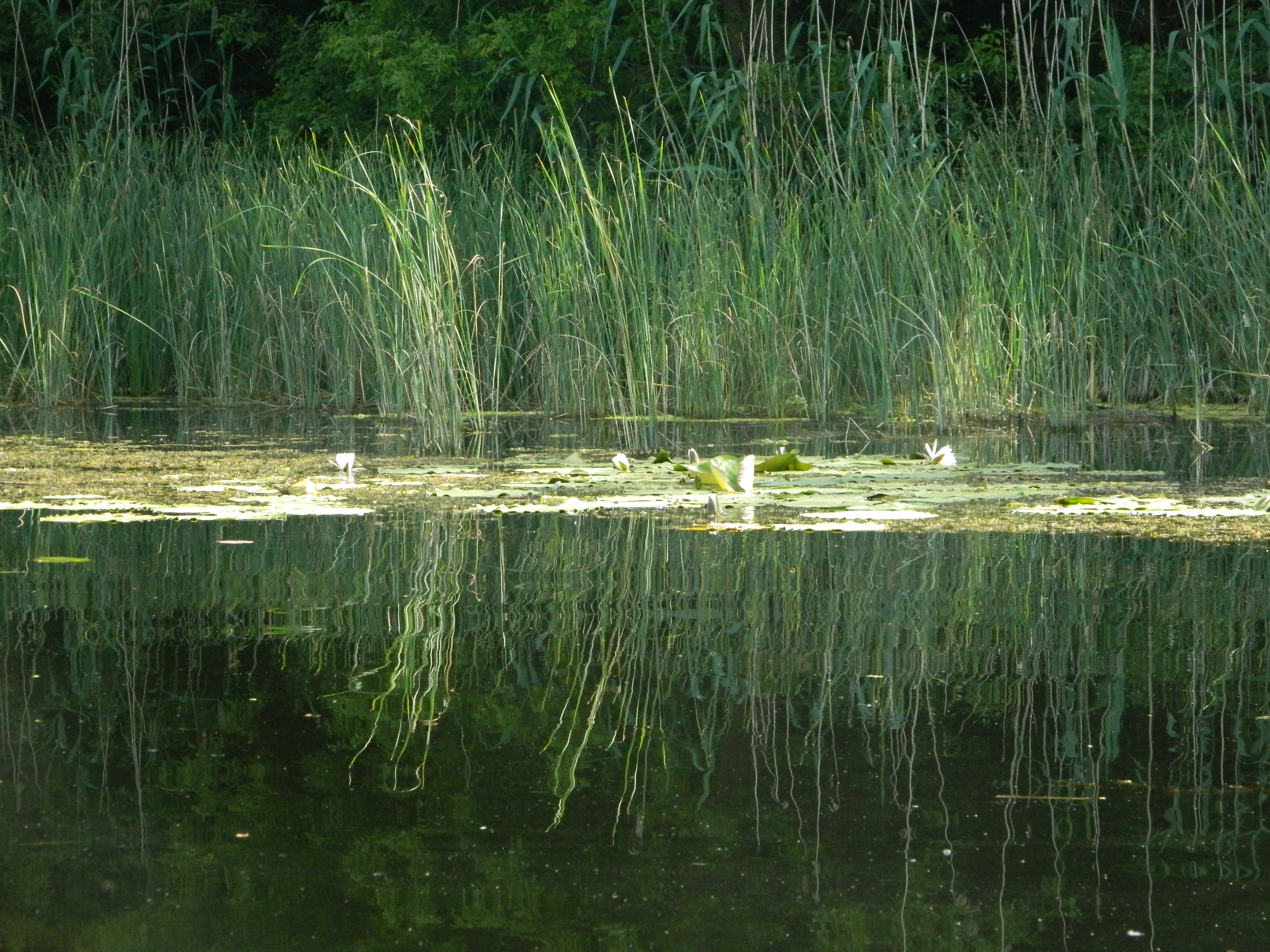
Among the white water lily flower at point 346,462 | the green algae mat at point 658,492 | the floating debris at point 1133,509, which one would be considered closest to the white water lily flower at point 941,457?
the green algae mat at point 658,492

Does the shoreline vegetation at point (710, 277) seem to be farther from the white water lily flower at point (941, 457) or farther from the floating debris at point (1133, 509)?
the floating debris at point (1133, 509)

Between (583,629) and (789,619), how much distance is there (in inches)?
11.4

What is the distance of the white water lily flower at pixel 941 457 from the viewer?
4.16 meters

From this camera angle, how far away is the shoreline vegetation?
534 cm

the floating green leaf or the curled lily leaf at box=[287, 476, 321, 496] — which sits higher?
the floating green leaf

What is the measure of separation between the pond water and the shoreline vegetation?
2.33 meters

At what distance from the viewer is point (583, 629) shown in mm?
2221

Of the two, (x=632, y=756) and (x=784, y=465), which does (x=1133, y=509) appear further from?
(x=632, y=756)

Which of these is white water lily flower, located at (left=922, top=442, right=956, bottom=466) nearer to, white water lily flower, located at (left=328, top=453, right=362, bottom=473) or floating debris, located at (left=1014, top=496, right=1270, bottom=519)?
floating debris, located at (left=1014, top=496, right=1270, bottom=519)

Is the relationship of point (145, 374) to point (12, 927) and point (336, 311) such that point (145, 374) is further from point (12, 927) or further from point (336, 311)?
point (12, 927)

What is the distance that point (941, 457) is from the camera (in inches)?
165

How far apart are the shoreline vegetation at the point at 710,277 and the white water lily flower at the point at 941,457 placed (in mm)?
992

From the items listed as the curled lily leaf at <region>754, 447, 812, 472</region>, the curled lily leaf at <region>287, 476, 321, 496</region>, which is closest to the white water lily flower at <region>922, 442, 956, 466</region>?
the curled lily leaf at <region>754, 447, 812, 472</region>

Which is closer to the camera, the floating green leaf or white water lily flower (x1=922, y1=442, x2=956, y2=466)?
the floating green leaf
